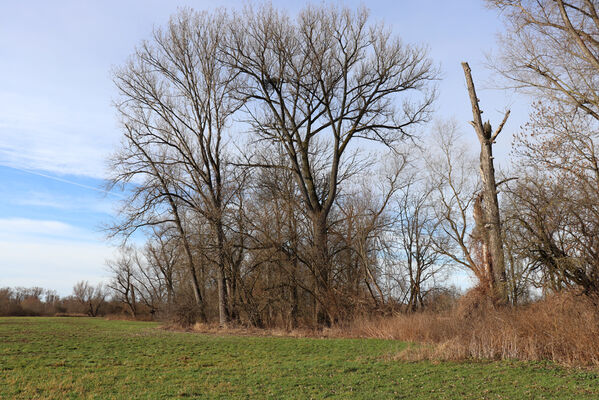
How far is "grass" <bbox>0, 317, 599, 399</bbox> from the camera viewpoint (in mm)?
7789

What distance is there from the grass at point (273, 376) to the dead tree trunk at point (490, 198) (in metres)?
4.56

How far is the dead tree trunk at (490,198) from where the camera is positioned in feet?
49.5

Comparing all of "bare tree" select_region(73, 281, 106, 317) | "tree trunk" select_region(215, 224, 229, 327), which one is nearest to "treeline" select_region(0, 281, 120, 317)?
"bare tree" select_region(73, 281, 106, 317)

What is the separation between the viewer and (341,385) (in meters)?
8.59

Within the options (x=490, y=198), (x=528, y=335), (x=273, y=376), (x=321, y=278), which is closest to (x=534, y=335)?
(x=528, y=335)

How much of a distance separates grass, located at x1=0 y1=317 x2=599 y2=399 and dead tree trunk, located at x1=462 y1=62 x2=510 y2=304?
4.56 metres

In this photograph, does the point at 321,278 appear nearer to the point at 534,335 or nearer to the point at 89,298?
the point at 534,335

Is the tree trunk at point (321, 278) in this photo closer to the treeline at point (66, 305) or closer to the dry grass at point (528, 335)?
the dry grass at point (528, 335)

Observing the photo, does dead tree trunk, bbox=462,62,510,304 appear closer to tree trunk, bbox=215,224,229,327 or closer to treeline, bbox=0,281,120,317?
tree trunk, bbox=215,224,229,327

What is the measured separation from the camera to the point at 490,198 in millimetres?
15820

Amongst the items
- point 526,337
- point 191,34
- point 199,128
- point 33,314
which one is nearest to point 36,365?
point 526,337

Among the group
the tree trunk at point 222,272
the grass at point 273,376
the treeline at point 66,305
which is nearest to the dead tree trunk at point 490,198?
the grass at point 273,376

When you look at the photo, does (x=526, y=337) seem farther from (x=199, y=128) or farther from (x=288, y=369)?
(x=199, y=128)

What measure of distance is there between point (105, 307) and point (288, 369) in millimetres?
61250
